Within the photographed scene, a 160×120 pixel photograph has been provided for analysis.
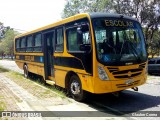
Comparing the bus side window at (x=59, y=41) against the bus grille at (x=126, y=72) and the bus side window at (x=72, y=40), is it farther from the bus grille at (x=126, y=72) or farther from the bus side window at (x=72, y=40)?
the bus grille at (x=126, y=72)

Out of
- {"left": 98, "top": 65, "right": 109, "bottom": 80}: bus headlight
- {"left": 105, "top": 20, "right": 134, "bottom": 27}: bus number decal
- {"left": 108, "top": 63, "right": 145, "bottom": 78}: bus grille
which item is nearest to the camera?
{"left": 98, "top": 65, "right": 109, "bottom": 80}: bus headlight

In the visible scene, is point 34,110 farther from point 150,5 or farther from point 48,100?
point 150,5

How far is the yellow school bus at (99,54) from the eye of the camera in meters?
7.85

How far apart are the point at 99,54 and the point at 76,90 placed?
6.57 ft

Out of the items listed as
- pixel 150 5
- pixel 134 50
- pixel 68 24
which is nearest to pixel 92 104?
pixel 134 50

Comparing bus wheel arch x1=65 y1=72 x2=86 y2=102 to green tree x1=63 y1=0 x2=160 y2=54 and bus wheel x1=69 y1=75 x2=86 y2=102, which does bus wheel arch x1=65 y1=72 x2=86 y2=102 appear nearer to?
bus wheel x1=69 y1=75 x2=86 y2=102

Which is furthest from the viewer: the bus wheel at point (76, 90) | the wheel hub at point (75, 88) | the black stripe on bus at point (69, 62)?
A: the wheel hub at point (75, 88)

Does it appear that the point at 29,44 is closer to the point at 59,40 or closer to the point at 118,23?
the point at 59,40

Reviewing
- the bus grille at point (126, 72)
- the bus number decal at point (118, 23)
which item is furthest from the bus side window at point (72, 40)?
the bus grille at point (126, 72)

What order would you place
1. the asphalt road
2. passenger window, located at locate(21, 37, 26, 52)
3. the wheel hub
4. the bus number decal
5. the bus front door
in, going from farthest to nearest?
passenger window, located at locate(21, 37, 26, 52), the bus front door, the wheel hub, the bus number decal, the asphalt road

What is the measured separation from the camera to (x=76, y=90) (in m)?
9.20

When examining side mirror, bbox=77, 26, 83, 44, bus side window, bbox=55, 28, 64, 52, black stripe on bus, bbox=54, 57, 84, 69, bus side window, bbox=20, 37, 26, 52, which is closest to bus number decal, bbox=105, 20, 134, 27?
side mirror, bbox=77, 26, 83, 44

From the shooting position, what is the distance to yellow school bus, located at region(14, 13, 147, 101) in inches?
309

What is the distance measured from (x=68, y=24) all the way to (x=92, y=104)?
→ 10.2 feet
